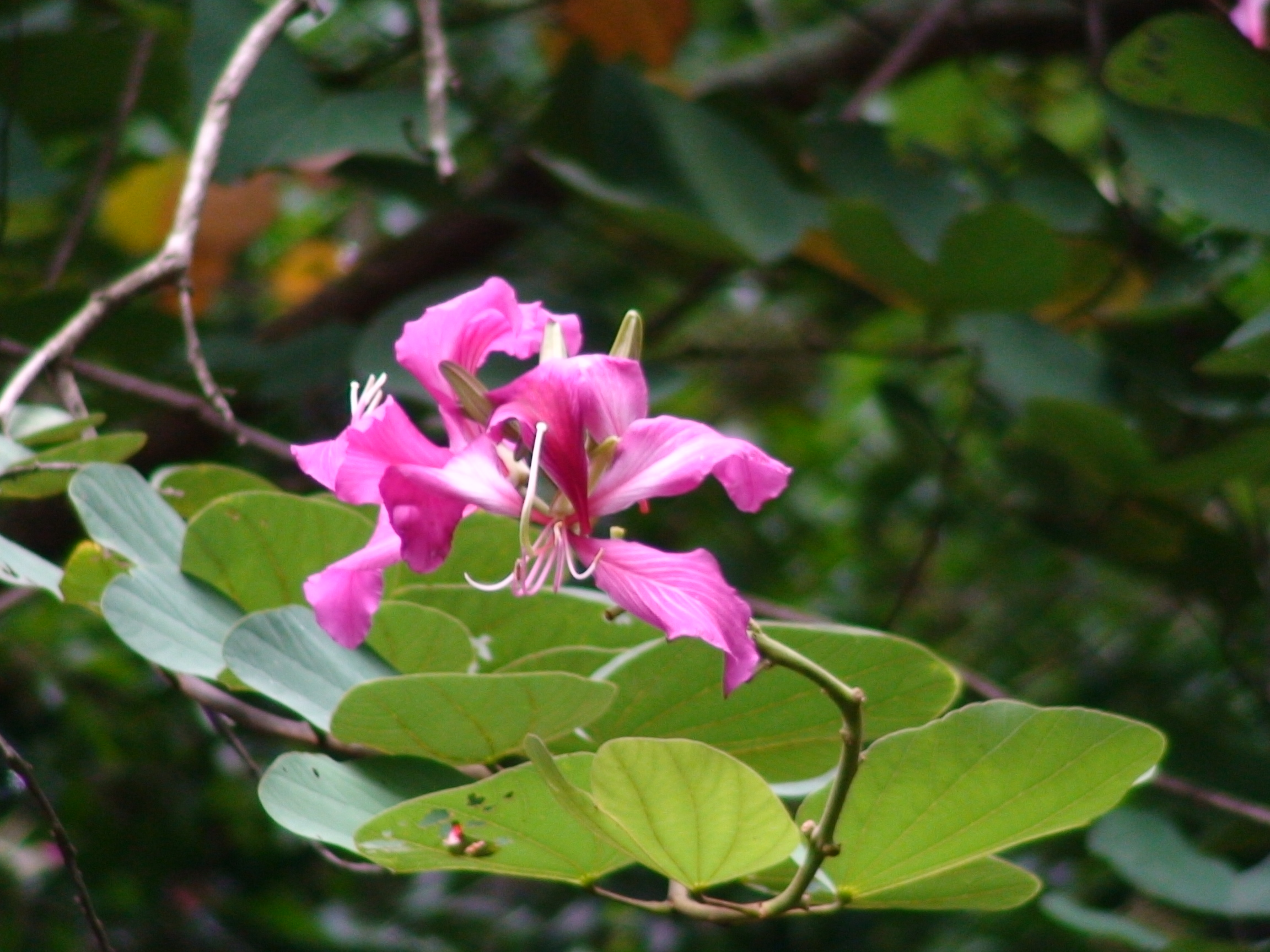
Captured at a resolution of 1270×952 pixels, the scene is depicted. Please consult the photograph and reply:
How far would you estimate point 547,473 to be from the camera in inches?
17.5

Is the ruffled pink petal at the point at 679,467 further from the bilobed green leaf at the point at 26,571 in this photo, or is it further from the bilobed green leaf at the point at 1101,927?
the bilobed green leaf at the point at 1101,927

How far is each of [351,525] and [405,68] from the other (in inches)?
47.9

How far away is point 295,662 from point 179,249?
281 mm

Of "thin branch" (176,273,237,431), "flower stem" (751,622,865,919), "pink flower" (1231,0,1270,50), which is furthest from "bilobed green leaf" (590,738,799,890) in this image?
"pink flower" (1231,0,1270,50)

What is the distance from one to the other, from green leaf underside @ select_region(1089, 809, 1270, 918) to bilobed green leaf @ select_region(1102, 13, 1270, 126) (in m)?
0.48

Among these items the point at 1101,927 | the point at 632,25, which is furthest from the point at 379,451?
the point at 632,25

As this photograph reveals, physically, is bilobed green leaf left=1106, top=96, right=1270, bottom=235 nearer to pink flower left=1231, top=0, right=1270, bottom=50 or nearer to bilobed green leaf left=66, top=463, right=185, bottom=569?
pink flower left=1231, top=0, right=1270, bottom=50

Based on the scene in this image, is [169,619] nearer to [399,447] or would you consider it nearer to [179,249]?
[399,447]

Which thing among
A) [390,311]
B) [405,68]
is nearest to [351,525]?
[390,311]

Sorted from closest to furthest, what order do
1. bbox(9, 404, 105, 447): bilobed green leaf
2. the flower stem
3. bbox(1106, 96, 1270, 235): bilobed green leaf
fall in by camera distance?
the flower stem, bbox(9, 404, 105, 447): bilobed green leaf, bbox(1106, 96, 1270, 235): bilobed green leaf

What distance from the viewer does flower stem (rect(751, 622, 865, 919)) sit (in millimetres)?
364

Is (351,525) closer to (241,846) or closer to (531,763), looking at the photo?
(531,763)

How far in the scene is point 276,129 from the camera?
99cm

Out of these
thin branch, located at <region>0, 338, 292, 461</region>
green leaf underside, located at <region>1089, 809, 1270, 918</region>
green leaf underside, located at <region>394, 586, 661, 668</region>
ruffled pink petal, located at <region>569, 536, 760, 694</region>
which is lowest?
green leaf underside, located at <region>1089, 809, 1270, 918</region>
